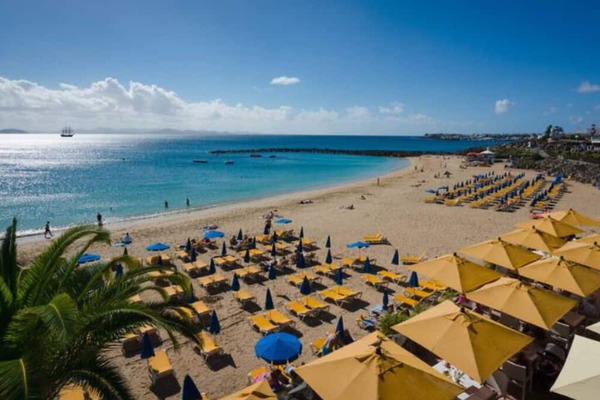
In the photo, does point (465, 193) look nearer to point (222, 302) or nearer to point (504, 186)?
point (504, 186)

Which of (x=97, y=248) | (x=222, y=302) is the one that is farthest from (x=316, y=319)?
(x=97, y=248)

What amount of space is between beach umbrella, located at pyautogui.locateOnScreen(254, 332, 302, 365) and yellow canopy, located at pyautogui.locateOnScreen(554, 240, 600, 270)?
825 centimetres

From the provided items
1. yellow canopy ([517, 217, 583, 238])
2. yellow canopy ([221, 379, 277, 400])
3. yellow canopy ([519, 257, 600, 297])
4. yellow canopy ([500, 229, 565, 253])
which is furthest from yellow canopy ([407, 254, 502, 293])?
yellow canopy ([221, 379, 277, 400])

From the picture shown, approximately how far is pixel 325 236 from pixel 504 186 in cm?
2425

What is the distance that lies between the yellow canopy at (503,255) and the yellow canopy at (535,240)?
1.01 meters

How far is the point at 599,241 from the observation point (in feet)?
36.2

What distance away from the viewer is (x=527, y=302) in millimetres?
7281

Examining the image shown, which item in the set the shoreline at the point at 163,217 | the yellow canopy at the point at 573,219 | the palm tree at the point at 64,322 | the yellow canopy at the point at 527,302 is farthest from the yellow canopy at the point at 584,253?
the shoreline at the point at 163,217

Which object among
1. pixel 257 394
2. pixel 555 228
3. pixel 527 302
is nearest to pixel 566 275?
pixel 527 302

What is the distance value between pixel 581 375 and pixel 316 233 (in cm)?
1781

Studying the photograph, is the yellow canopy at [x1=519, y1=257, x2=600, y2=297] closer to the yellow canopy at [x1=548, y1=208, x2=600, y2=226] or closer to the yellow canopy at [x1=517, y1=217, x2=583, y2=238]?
the yellow canopy at [x1=517, y1=217, x2=583, y2=238]

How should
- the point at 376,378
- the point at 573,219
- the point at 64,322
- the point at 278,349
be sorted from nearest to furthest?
1. the point at 64,322
2. the point at 376,378
3. the point at 278,349
4. the point at 573,219

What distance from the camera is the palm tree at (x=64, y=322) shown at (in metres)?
3.94

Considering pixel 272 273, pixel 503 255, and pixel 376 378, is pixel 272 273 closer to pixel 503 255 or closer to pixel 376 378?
pixel 503 255
